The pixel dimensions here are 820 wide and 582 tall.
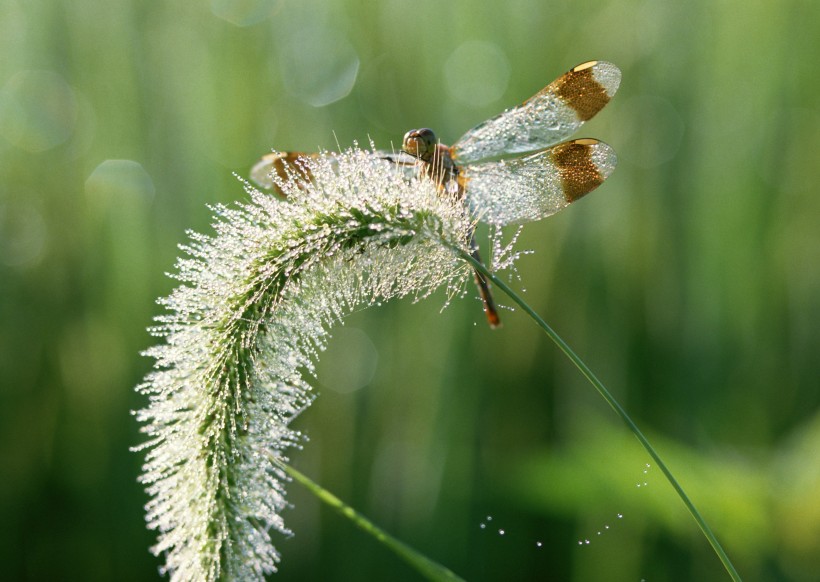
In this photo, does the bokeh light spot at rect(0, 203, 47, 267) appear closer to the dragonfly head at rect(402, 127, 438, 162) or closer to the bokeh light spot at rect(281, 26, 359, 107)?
the bokeh light spot at rect(281, 26, 359, 107)

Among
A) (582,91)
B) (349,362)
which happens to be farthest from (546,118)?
(349,362)

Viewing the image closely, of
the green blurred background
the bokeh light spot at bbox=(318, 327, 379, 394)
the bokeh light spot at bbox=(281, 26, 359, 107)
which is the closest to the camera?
the green blurred background

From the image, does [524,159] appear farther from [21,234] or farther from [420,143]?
[21,234]

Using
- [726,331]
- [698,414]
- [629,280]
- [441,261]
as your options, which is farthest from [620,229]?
[441,261]

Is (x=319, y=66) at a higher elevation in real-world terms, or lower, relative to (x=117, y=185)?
higher

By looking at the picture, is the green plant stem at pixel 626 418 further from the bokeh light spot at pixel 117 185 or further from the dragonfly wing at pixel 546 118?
the bokeh light spot at pixel 117 185

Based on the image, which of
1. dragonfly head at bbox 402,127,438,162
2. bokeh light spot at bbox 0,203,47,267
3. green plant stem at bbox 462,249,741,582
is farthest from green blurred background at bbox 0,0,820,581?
green plant stem at bbox 462,249,741,582
